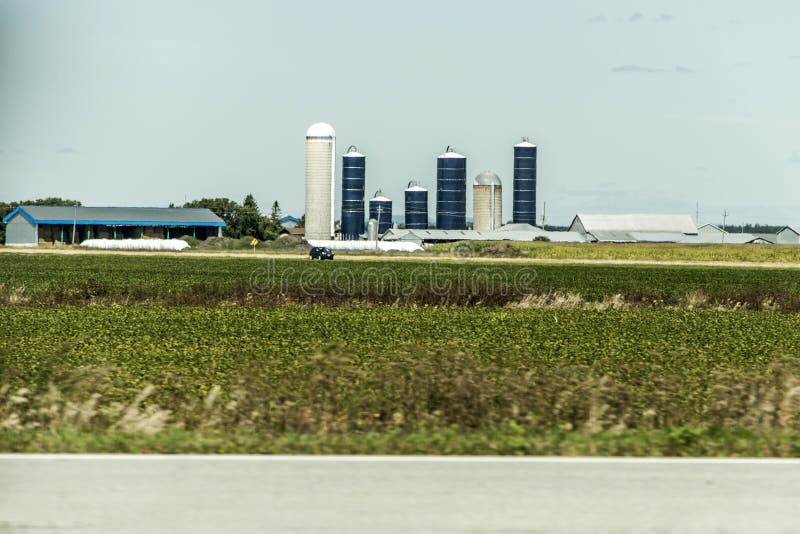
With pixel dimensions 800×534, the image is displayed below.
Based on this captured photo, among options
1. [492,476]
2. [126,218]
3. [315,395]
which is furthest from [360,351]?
[126,218]

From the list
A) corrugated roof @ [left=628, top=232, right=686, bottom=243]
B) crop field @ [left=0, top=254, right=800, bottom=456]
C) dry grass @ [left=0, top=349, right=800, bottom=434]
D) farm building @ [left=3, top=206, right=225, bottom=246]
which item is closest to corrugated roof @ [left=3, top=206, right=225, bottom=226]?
farm building @ [left=3, top=206, right=225, bottom=246]

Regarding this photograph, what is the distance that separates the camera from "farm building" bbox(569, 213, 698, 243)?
186000 mm

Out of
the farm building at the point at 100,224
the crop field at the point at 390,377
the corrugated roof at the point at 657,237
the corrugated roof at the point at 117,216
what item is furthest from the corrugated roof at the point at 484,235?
the crop field at the point at 390,377

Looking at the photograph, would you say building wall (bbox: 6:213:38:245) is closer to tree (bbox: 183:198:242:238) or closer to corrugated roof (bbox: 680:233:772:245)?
tree (bbox: 183:198:242:238)

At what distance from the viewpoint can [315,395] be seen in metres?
13.6

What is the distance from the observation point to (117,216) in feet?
529

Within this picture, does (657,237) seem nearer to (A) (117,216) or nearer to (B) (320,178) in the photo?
(B) (320,178)

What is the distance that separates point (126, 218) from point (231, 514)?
523 ft

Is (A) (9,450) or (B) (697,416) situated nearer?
(A) (9,450)

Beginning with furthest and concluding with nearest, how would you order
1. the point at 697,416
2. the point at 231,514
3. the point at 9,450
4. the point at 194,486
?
1. the point at 697,416
2. the point at 9,450
3. the point at 194,486
4. the point at 231,514

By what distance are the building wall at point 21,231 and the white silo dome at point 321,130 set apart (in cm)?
4583

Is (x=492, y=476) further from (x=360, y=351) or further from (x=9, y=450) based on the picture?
(x=360, y=351)

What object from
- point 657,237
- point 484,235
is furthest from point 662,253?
point 484,235

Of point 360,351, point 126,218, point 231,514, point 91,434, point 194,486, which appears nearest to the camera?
point 231,514
